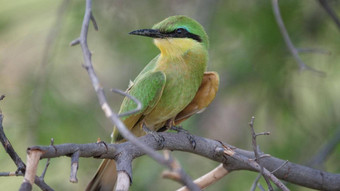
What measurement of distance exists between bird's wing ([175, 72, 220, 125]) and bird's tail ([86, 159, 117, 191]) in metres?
0.61

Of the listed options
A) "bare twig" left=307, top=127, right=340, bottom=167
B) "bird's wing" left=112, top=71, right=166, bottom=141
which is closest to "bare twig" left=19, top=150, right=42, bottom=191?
"bird's wing" left=112, top=71, right=166, bottom=141

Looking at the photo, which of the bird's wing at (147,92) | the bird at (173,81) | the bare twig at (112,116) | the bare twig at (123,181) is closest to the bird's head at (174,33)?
the bird at (173,81)

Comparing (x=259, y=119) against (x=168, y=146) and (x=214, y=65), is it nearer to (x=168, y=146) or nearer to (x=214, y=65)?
(x=214, y=65)

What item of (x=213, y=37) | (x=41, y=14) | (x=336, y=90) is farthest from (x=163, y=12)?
(x=336, y=90)

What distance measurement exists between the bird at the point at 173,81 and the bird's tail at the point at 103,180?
29 cm

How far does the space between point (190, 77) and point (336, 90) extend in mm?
1405

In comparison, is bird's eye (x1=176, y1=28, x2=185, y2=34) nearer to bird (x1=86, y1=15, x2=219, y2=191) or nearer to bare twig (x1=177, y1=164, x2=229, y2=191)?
bird (x1=86, y1=15, x2=219, y2=191)

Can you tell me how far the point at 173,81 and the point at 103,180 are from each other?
0.66m

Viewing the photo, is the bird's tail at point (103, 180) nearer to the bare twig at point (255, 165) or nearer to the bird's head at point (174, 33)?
the bare twig at point (255, 165)

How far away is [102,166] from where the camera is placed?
2303mm

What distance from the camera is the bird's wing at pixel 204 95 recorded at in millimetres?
2627

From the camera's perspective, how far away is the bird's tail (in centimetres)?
222

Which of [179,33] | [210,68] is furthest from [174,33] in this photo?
[210,68]

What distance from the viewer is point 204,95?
2.65 meters
